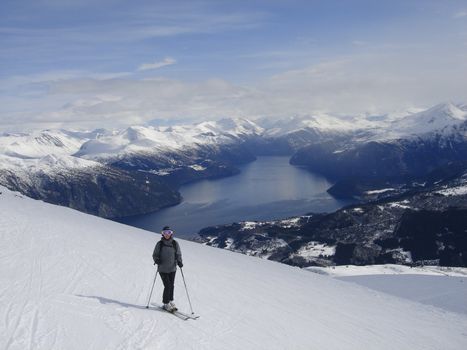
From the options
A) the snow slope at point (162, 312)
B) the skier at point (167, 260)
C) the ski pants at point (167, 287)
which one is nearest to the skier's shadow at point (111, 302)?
the snow slope at point (162, 312)

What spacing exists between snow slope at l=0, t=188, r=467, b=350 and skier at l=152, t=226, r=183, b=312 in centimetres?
76

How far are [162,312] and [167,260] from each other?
4.84 ft

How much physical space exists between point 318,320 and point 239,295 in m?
3.02

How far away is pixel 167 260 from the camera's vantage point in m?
13.6

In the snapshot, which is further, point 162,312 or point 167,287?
point 167,287

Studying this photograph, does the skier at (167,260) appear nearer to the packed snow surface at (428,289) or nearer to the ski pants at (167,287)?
the ski pants at (167,287)

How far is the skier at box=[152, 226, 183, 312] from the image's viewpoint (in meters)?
13.5

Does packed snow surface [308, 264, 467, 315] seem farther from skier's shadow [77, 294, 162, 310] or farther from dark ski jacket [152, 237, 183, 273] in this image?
skier's shadow [77, 294, 162, 310]

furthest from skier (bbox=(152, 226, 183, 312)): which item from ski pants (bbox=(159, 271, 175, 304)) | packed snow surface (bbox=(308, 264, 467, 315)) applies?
packed snow surface (bbox=(308, 264, 467, 315))

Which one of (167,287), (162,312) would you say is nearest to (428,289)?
(167,287)

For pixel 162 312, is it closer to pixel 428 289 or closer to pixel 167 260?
pixel 167 260

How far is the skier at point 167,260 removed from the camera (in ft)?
44.2

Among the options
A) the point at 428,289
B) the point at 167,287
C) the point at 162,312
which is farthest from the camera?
the point at 428,289

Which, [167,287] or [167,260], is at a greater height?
[167,260]
